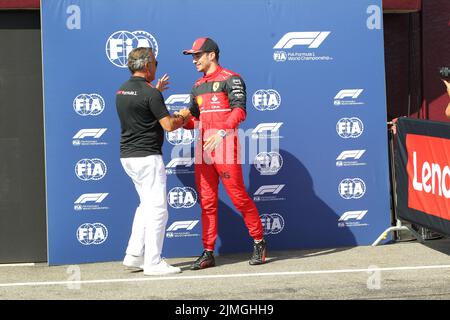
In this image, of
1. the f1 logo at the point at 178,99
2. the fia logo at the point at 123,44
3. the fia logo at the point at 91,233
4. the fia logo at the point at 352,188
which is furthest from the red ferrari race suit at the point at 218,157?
the fia logo at the point at 352,188

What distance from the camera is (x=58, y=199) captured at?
800cm

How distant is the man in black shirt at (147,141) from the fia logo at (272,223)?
48.9 inches

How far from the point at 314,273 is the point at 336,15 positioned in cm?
265

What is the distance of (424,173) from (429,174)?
0.10 meters

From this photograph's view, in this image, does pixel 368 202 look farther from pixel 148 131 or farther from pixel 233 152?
pixel 148 131

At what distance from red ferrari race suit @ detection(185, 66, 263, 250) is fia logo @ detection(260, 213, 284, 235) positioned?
594 mm

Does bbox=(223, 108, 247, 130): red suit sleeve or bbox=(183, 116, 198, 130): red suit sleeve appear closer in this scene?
bbox=(223, 108, 247, 130): red suit sleeve

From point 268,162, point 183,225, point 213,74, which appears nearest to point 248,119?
point 268,162

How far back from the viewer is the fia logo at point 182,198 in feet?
26.9

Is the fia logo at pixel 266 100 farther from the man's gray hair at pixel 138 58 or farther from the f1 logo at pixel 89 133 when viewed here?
the f1 logo at pixel 89 133

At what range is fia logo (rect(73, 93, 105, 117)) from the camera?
8.02m

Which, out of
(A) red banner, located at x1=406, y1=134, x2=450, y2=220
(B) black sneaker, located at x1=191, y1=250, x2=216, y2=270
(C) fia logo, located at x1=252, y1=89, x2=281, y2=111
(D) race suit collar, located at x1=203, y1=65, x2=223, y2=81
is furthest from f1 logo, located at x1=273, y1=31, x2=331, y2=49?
(B) black sneaker, located at x1=191, y1=250, x2=216, y2=270

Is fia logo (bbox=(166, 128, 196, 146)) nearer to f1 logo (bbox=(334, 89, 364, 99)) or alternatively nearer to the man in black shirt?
the man in black shirt
